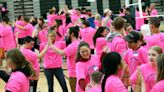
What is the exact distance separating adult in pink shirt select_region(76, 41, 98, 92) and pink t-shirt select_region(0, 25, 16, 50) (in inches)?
299

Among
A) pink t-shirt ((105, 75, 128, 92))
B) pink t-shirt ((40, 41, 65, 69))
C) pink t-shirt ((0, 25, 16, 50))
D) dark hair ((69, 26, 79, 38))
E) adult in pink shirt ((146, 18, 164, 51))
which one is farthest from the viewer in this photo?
pink t-shirt ((0, 25, 16, 50))

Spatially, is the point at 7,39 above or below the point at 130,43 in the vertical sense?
below

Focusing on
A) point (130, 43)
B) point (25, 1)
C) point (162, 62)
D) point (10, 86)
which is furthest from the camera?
point (25, 1)

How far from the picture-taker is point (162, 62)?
394cm

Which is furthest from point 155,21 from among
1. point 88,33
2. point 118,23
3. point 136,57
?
point 88,33

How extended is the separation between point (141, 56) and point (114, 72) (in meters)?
1.67

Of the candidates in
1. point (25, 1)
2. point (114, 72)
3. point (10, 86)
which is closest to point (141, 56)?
point (114, 72)

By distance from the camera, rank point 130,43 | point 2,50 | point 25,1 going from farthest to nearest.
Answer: point 25,1, point 2,50, point 130,43

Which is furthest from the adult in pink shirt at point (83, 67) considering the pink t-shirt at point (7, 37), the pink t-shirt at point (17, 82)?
the pink t-shirt at point (7, 37)

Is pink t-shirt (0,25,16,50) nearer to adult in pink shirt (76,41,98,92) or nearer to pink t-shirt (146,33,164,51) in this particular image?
pink t-shirt (146,33,164,51)

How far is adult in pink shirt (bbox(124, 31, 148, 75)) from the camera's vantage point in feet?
18.2

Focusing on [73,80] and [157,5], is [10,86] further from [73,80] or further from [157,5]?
[157,5]

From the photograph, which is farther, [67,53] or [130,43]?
[67,53]

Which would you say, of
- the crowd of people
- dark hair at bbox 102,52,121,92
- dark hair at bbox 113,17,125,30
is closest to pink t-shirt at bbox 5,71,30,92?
the crowd of people
